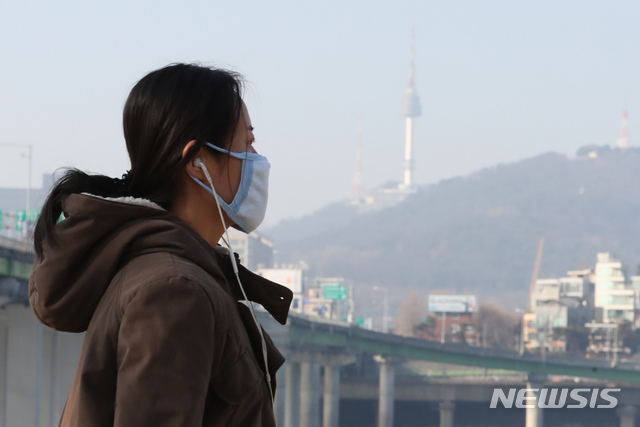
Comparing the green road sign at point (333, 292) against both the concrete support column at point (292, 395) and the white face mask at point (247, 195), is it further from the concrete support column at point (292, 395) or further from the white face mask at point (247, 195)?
the white face mask at point (247, 195)

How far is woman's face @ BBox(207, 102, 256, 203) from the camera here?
106 inches

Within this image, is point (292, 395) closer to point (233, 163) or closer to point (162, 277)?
point (233, 163)

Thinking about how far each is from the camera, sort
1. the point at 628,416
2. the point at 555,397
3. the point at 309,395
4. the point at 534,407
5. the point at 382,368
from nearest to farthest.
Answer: the point at 555,397, the point at 309,395, the point at 534,407, the point at 628,416, the point at 382,368

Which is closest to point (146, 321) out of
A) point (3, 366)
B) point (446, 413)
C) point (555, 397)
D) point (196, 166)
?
point (196, 166)

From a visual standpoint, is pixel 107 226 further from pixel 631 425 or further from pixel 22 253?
pixel 631 425

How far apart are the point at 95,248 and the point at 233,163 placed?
0.49 meters

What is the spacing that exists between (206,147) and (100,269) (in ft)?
1.50

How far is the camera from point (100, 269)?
93.4 inches

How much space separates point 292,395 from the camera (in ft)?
248

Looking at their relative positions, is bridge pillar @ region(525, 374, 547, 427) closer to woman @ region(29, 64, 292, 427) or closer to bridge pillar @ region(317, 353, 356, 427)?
bridge pillar @ region(317, 353, 356, 427)

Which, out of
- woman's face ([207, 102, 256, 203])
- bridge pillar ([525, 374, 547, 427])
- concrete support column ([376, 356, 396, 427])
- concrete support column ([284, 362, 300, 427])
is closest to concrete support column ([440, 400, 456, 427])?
concrete support column ([376, 356, 396, 427])

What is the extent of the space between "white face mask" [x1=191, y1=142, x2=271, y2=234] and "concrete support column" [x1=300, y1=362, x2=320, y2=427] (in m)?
75.1

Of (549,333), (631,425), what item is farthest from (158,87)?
(549,333)

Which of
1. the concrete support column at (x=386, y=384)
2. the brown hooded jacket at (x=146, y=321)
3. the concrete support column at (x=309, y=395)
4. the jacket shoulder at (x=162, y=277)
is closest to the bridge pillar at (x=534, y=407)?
the concrete support column at (x=386, y=384)
